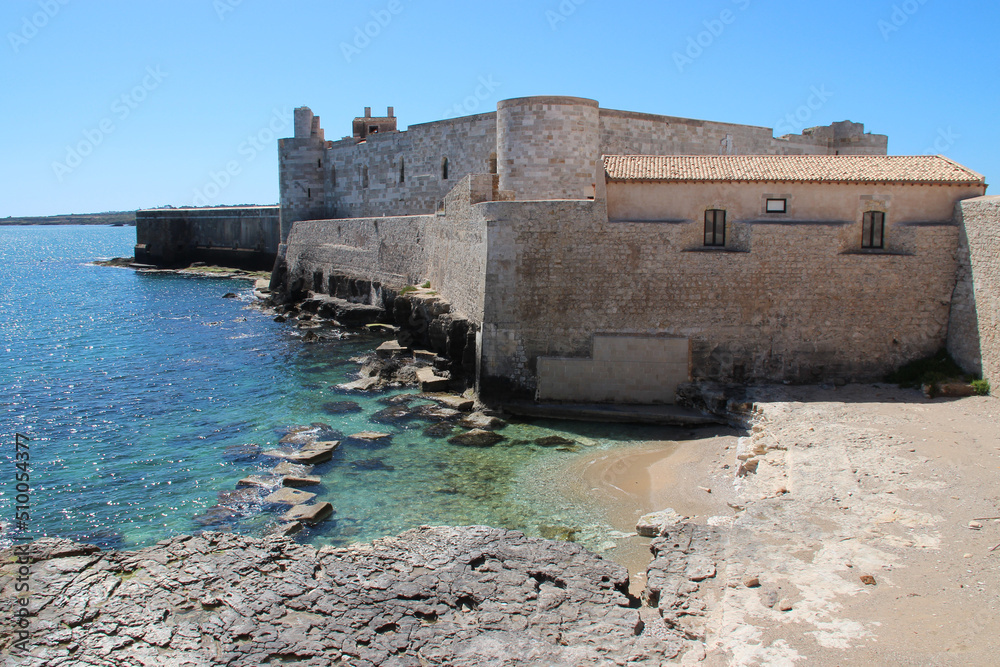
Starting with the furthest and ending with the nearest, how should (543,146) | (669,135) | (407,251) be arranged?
(407,251) → (669,135) → (543,146)

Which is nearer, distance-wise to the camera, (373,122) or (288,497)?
(288,497)

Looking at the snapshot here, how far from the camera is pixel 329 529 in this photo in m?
11.0

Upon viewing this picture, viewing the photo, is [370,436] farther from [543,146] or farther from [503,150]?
[543,146]

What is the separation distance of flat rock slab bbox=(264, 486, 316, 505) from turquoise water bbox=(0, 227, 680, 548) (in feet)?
0.79

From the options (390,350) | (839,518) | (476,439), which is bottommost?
(476,439)

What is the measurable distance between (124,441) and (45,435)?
6.52 feet

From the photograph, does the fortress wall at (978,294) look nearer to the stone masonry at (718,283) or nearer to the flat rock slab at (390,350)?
the stone masonry at (718,283)

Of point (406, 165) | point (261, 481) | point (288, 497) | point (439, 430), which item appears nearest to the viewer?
point (288, 497)

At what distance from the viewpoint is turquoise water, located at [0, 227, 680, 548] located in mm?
11406

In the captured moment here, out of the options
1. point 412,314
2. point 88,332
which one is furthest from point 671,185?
point 88,332

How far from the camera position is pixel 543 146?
2192cm

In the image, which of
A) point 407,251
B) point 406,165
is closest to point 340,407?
point 407,251

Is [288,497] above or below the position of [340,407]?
below

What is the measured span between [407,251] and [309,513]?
1799 centimetres
